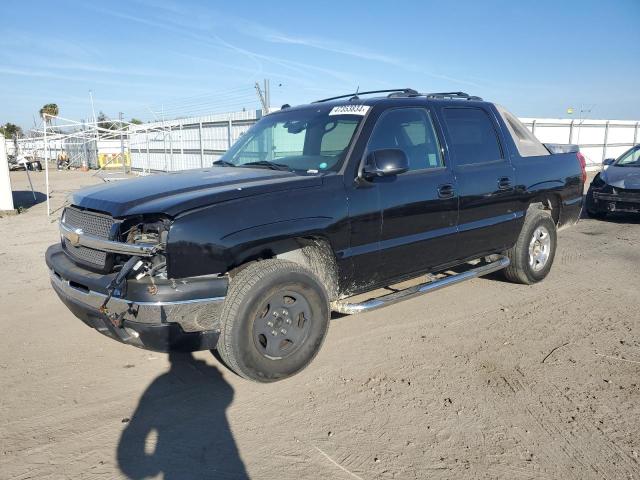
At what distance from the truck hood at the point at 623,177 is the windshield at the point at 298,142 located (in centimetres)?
763

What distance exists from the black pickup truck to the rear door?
2 centimetres

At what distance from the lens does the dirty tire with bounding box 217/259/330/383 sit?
10.6ft

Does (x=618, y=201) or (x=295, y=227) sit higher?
(x=295, y=227)

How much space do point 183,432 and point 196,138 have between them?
1735 centimetres

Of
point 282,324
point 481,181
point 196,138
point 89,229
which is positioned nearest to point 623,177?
point 481,181

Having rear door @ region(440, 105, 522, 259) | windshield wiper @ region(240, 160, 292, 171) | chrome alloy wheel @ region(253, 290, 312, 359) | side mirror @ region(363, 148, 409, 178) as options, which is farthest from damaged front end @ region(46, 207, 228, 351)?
rear door @ region(440, 105, 522, 259)

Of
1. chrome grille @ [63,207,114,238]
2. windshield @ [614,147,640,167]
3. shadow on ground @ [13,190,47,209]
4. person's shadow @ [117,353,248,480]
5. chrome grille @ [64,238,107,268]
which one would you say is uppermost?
windshield @ [614,147,640,167]

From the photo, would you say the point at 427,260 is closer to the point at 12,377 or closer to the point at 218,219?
the point at 218,219

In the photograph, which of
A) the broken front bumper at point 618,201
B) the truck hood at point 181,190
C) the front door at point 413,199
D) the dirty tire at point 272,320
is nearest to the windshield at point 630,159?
the broken front bumper at point 618,201

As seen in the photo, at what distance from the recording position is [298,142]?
14.9ft

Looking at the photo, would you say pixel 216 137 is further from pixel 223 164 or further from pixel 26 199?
pixel 223 164

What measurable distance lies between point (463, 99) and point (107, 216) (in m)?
3.69

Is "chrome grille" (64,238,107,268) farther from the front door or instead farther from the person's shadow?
the front door

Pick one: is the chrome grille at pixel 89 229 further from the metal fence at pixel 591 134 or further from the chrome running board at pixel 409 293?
the metal fence at pixel 591 134
